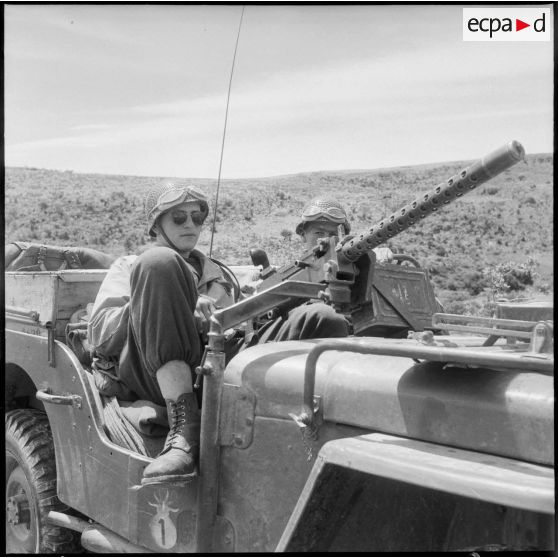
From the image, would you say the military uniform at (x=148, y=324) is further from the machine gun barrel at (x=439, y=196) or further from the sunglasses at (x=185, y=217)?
the machine gun barrel at (x=439, y=196)

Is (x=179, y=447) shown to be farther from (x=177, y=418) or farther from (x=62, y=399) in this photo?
(x=62, y=399)

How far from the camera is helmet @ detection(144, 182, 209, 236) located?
4051mm

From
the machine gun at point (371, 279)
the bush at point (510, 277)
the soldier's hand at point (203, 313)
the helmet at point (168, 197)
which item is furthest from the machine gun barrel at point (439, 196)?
the bush at point (510, 277)

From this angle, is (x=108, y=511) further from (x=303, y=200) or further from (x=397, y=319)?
(x=303, y=200)

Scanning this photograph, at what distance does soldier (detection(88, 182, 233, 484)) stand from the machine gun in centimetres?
38

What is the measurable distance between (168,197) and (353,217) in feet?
90.1

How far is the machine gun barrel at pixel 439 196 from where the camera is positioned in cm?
256

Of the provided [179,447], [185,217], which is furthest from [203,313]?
[185,217]

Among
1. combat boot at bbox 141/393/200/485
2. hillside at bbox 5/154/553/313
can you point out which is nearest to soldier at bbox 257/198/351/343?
combat boot at bbox 141/393/200/485

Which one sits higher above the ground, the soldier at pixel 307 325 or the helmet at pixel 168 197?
the helmet at pixel 168 197

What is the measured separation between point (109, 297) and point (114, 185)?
114 feet

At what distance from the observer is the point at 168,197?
4059 millimetres

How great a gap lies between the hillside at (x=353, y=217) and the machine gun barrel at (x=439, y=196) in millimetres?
17845

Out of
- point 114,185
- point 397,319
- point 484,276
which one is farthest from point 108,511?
point 114,185
